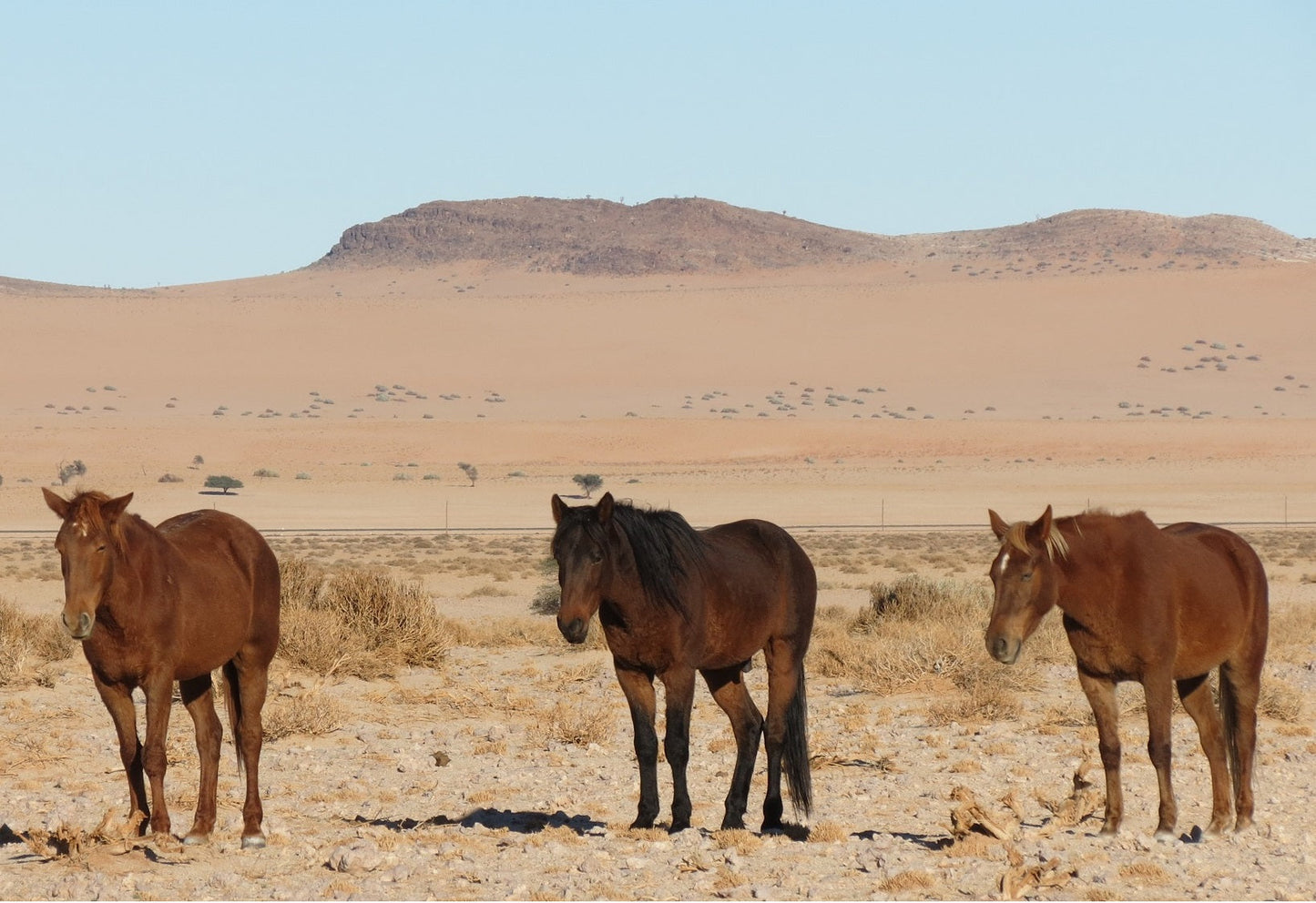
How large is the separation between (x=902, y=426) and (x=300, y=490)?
31532 mm

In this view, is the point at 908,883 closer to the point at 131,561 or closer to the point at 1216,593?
the point at 1216,593

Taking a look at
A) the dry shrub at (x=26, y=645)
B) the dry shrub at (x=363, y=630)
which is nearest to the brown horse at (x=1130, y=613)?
the dry shrub at (x=363, y=630)

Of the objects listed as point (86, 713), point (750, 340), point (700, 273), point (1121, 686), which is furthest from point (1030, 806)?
point (700, 273)

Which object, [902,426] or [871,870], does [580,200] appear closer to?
[902,426]

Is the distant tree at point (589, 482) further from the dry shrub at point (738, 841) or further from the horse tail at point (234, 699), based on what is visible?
the dry shrub at point (738, 841)

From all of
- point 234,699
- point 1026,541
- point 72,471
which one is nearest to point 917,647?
point 1026,541

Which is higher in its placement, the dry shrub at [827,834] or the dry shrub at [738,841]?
the dry shrub at [738,841]

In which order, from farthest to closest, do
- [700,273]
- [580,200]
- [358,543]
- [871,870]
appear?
[580,200], [700,273], [358,543], [871,870]

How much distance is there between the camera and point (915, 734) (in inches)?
471

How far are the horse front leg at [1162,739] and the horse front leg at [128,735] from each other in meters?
5.26

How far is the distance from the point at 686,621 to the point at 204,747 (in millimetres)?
2754

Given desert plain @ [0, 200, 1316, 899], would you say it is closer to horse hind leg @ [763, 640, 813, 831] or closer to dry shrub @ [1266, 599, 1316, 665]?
dry shrub @ [1266, 599, 1316, 665]

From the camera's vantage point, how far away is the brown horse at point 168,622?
7379 millimetres

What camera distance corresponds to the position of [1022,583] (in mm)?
7648
